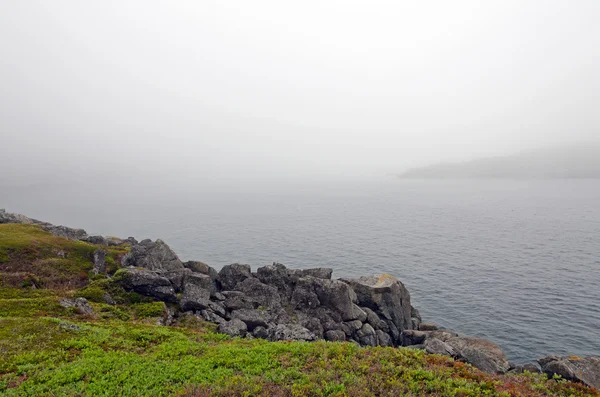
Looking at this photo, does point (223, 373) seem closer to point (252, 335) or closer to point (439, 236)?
point (252, 335)

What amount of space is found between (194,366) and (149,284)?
1967 cm

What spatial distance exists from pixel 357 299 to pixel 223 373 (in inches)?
1196

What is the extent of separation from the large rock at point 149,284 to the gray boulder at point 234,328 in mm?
8254

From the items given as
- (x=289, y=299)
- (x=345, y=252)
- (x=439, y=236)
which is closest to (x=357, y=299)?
(x=289, y=299)

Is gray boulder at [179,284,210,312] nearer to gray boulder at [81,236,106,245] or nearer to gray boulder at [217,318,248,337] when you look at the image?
gray boulder at [217,318,248,337]

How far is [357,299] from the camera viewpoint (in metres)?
44.8

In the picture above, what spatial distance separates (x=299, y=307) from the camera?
39.5 m

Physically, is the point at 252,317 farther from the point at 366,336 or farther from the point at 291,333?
the point at 366,336

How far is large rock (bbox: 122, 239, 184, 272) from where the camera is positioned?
44.5 metres

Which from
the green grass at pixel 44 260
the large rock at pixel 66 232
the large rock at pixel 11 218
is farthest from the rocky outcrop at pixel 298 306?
the large rock at pixel 11 218

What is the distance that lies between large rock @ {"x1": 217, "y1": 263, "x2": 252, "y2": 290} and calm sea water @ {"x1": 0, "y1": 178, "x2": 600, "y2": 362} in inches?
1233

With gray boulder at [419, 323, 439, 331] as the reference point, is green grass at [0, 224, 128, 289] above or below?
above

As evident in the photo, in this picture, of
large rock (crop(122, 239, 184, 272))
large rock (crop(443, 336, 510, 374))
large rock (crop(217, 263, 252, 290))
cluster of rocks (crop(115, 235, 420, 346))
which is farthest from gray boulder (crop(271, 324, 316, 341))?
large rock (crop(122, 239, 184, 272))

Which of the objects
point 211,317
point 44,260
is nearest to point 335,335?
point 211,317
